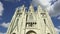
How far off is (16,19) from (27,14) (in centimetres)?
329

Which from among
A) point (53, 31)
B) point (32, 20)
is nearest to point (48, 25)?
point (53, 31)

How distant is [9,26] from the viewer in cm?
3722

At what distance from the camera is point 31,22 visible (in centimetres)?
3722

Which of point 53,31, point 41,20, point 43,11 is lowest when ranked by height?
point 53,31

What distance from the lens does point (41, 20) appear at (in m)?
37.1

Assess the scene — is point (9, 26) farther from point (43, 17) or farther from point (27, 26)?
point (43, 17)

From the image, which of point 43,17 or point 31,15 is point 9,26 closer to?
point 31,15

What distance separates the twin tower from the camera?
118 feet

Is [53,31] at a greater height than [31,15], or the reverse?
[31,15]

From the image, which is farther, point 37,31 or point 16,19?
point 16,19

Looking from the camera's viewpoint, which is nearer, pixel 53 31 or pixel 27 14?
pixel 53 31

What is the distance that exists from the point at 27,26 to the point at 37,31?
2.90 m

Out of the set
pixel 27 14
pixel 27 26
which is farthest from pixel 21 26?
pixel 27 14

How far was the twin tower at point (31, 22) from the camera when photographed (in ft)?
118
